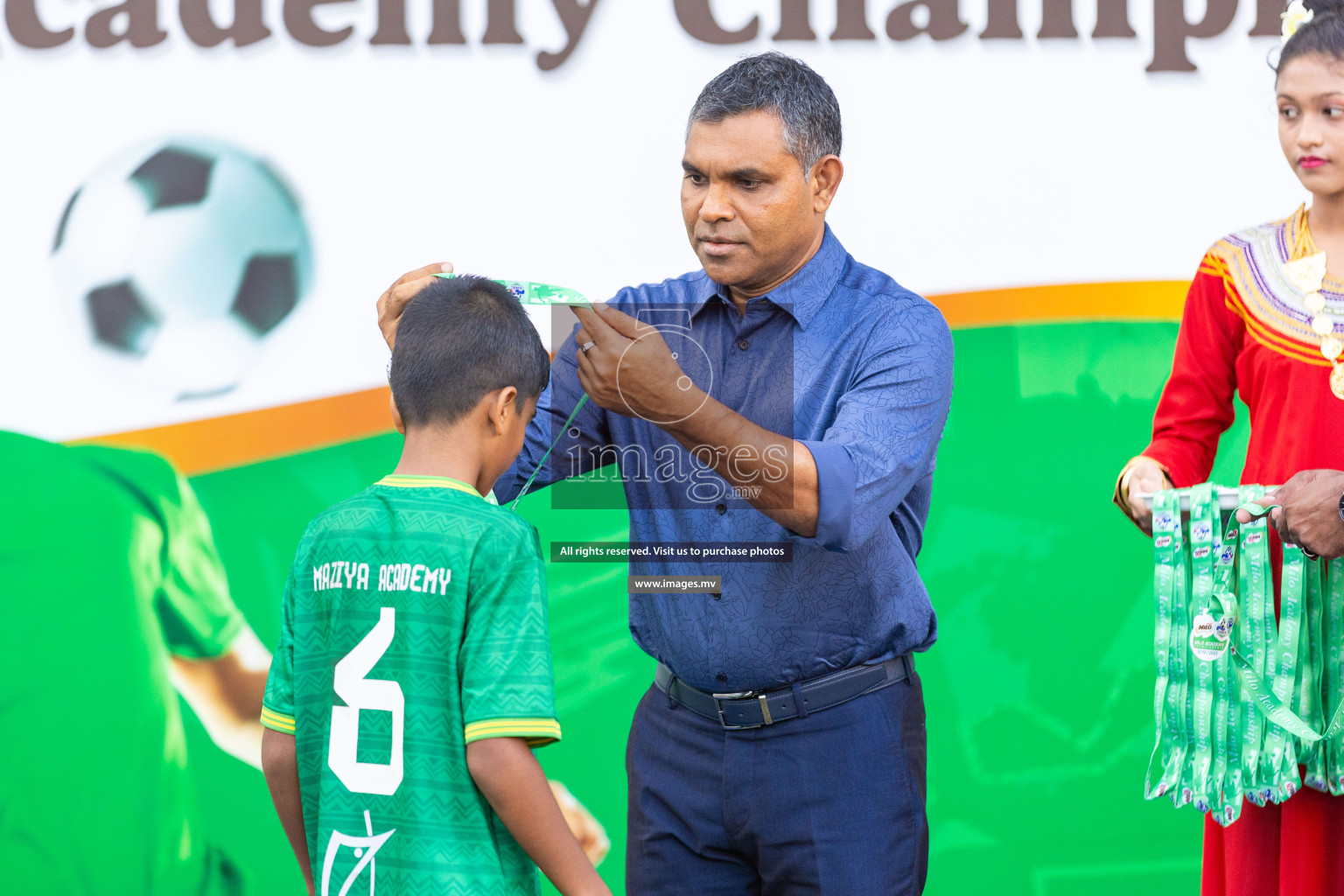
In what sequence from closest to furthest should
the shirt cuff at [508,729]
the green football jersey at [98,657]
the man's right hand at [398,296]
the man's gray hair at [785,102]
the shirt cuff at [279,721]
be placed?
the shirt cuff at [508,729] < the shirt cuff at [279,721] < the man's right hand at [398,296] < the man's gray hair at [785,102] < the green football jersey at [98,657]

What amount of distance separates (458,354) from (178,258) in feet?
5.20

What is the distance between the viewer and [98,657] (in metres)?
2.89

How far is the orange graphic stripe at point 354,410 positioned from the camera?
9.55ft

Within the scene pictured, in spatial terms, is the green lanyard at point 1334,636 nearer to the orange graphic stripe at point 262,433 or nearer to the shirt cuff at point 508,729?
the shirt cuff at point 508,729

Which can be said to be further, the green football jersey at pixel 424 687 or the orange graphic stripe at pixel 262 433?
the orange graphic stripe at pixel 262 433

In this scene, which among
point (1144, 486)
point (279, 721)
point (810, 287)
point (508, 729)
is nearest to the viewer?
point (508, 729)

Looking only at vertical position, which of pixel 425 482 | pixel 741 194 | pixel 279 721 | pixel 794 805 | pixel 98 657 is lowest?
pixel 98 657

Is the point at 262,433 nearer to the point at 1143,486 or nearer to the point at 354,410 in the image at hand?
the point at 354,410

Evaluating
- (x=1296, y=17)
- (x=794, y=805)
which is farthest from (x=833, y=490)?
(x=1296, y=17)

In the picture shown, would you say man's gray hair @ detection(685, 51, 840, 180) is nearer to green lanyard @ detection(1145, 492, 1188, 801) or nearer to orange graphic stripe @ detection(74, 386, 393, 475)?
green lanyard @ detection(1145, 492, 1188, 801)

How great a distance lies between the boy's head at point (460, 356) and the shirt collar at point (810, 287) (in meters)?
0.47

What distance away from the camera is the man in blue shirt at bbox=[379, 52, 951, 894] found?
181cm

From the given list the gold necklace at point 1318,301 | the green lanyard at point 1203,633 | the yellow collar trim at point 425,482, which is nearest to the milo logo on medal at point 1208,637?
the green lanyard at point 1203,633

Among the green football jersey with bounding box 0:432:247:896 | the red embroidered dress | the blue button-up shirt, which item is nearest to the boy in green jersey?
the blue button-up shirt
